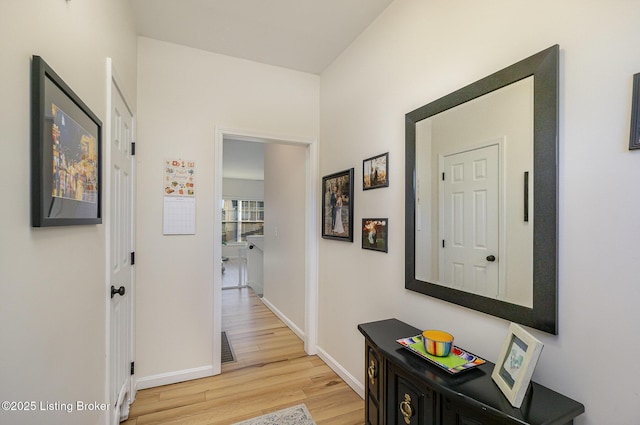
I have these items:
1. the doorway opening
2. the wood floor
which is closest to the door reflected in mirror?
the wood floor

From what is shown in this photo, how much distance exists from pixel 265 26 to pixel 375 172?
1395 mm

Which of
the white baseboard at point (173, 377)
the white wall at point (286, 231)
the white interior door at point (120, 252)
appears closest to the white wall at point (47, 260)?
the white interior door at point (120, 252)

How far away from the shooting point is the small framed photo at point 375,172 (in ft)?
6.57

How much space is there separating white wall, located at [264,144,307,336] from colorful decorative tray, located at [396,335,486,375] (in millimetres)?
1898

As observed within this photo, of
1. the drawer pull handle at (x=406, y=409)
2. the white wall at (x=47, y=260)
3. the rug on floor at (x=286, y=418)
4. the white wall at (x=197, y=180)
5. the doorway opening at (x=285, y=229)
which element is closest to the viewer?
the white wall at (x=47, y=260)

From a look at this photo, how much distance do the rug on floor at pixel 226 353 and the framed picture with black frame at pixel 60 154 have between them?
204 cm

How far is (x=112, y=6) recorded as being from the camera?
156 centimetres

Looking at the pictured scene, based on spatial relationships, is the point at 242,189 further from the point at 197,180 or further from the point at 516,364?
the point at 516,364

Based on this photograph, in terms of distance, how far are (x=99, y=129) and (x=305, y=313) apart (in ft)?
7.77

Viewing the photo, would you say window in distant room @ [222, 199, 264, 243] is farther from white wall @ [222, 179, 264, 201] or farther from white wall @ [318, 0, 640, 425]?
white wall @ [318, 0, 640, 425]

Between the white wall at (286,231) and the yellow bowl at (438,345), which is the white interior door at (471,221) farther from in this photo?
the white wall at (286,231)

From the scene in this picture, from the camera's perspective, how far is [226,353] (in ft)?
9.64

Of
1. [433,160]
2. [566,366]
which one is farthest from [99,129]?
[566,366]

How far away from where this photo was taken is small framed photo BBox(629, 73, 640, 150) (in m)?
0.90
